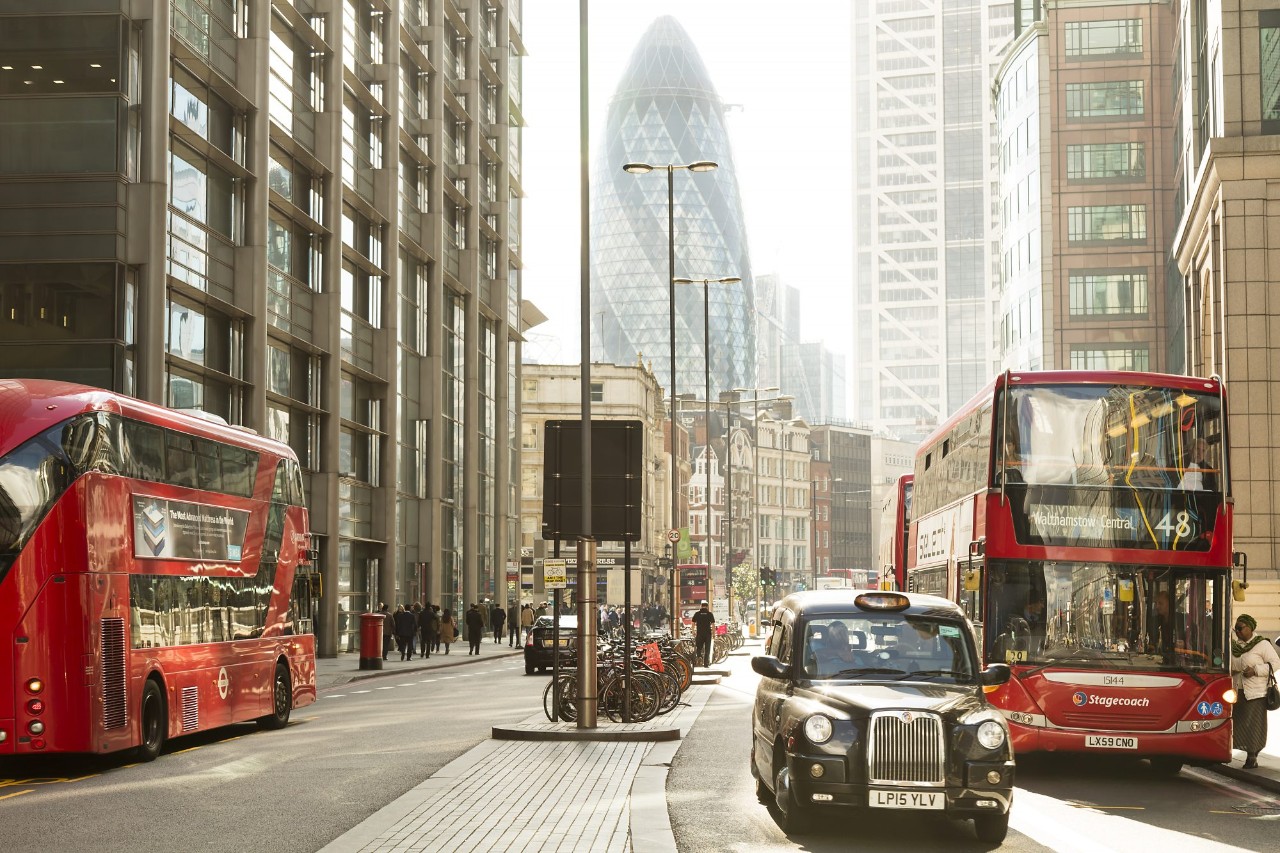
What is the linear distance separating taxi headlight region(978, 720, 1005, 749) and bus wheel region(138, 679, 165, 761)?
944cm

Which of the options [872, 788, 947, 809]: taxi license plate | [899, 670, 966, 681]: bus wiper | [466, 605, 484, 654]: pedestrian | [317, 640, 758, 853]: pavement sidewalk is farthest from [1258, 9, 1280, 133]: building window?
[872, 788, 947, 809]: taxi license plate

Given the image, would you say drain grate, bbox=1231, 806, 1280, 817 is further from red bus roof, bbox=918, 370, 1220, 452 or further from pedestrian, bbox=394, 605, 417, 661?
pedestrian, bbox=394, 605, 417, 661

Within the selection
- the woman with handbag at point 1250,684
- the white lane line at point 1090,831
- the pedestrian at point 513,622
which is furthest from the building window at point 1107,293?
the white lane line at point 1090,831

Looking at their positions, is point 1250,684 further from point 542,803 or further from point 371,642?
point 371,642

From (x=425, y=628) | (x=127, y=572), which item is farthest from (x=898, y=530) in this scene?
(x=127, y=572)

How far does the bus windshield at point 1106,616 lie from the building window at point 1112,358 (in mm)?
60659

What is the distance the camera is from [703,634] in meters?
38.4

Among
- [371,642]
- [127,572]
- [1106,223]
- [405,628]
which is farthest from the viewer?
[1106,223]

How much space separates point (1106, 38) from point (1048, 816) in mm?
69648

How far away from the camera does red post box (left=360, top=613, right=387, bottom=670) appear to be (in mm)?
38125

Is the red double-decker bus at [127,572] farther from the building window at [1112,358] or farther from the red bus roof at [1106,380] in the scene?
the building window at [1112,358]

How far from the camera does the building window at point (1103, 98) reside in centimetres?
7694

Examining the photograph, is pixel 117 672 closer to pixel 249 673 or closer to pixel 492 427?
pixel 249 673

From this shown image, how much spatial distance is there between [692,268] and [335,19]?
149 meters
